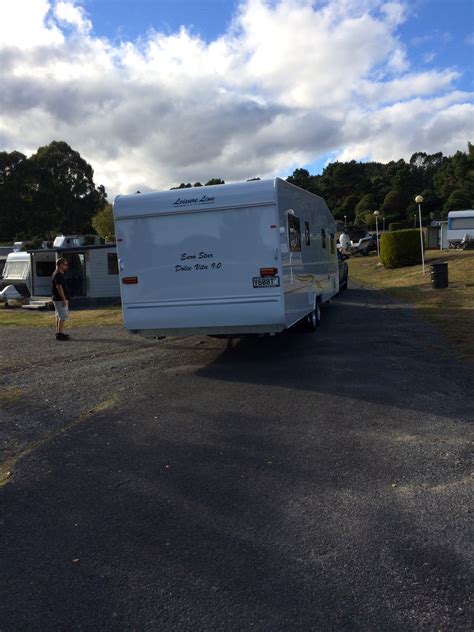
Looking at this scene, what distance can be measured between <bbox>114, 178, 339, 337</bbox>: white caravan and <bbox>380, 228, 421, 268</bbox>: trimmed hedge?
18.9 metres

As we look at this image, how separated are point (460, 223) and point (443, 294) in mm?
23229

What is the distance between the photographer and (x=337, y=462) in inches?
172

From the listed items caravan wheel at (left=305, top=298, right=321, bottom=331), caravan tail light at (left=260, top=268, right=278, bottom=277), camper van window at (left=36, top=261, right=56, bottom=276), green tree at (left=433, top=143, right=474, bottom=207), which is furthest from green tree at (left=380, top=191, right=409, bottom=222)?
caravan tail light at (left=260, top=268, right=278, bottom=277)

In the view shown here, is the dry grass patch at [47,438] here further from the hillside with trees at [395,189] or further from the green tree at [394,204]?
the green tree at [394,204]

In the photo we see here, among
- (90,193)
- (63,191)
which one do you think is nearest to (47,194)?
(63,191)

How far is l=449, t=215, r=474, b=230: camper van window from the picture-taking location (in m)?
36.4

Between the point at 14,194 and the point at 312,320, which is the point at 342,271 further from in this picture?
the point at 14,194

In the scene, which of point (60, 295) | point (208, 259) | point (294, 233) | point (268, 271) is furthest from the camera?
point (60, 295)

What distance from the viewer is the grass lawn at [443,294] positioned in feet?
32.0

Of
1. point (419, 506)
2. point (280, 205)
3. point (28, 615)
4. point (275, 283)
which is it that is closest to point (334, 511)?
point (419, 506)

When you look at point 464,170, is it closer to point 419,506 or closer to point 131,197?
point 131,197

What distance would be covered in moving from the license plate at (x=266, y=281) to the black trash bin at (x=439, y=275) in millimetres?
11134

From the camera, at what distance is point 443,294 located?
15969 millimetres

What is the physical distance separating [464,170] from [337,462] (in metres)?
64.2
